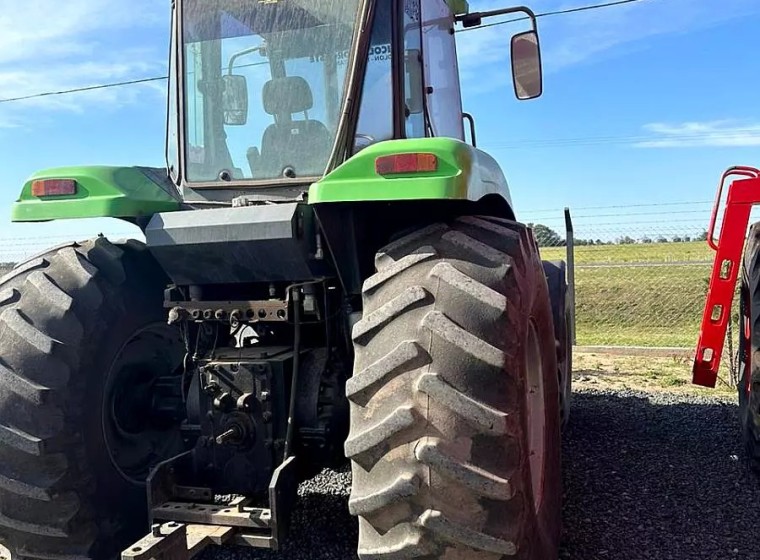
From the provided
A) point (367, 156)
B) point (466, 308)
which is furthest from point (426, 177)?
point (466, 308)

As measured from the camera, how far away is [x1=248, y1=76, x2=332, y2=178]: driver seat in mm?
3080

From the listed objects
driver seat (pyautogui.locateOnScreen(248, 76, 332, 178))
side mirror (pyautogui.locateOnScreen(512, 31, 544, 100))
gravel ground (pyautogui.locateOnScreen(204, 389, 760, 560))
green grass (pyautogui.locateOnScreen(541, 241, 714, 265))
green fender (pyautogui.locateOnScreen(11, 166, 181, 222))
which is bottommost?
green grass (pyautogui.locateOnScreen(541, 241, 714, 265))

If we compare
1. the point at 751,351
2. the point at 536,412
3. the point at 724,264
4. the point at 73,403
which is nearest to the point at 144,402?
the point at 73,403

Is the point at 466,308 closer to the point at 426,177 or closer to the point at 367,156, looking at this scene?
the point at 426,177

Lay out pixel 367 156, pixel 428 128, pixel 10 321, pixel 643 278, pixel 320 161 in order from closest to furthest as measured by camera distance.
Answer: pixel 367 156, pixel 10 321, pixel 320 161, pixel 428 128, pixel 643 278

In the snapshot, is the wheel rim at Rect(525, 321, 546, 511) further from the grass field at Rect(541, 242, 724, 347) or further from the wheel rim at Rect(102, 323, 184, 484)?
the grass field at Rect(541, 242, 724, 347)

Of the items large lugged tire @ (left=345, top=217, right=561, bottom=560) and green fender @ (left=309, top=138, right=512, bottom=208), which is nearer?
large lugged tire @ (left=345, top=217, right=561, bottom=560)

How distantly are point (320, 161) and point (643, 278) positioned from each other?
1267cm

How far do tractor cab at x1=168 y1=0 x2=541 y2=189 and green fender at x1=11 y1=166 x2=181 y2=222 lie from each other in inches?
9.3

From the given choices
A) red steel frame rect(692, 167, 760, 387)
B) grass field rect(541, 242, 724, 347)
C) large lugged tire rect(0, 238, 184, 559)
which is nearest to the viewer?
large lugged tire rect(0, 238, 184, 559)

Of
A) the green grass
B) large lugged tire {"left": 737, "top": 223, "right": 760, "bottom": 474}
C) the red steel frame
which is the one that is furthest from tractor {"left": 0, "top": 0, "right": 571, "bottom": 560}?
the green grass

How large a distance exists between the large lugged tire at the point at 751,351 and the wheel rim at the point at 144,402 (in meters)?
3.42

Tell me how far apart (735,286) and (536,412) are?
118 inches

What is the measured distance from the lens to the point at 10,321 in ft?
9.41
